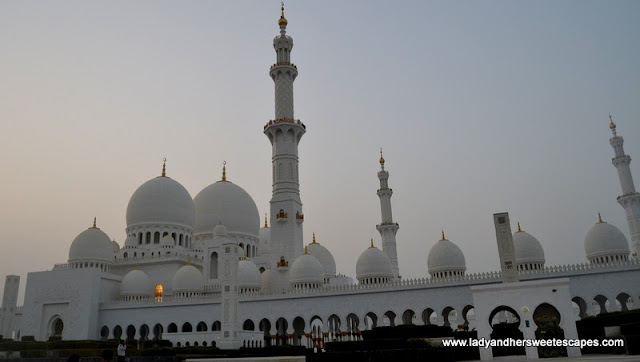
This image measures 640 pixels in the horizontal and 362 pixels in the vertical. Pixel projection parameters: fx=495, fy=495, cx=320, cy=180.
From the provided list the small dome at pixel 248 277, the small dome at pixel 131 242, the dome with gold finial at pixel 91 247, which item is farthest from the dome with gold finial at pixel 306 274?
the dome with gold finial at pixel 91 247

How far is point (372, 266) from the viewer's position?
116 ft

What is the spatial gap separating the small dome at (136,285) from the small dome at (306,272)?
1317 cm

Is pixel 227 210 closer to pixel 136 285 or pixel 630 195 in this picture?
pixel 136 285

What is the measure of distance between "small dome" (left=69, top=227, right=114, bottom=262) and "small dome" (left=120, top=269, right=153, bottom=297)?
3.56 m

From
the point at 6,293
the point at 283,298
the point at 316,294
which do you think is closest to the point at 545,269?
the point at 316,294

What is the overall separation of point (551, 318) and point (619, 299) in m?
16.4

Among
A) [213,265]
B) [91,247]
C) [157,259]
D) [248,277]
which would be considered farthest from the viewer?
[91,247]

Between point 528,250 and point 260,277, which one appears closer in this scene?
point 528,250

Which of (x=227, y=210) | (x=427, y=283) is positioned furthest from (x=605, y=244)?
(x=227, y=210)

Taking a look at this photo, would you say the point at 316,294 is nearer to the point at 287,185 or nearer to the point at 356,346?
the point at 287,185

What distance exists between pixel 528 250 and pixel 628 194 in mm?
15098

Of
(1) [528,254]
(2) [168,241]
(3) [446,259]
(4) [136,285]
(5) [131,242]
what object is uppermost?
(5) [131,242]

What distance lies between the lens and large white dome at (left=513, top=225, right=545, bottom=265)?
31.6 m

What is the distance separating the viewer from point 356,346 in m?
20.6
